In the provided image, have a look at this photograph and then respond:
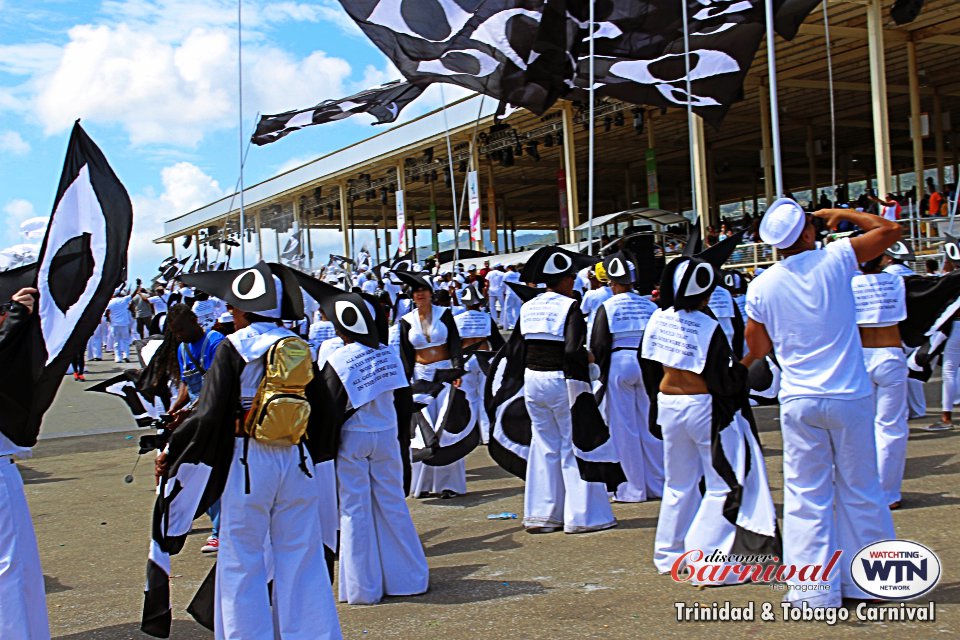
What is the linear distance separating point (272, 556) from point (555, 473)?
3186 mm

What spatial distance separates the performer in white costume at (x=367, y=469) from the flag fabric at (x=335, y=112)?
10.4 metres

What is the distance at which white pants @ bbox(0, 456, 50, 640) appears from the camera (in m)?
4.45

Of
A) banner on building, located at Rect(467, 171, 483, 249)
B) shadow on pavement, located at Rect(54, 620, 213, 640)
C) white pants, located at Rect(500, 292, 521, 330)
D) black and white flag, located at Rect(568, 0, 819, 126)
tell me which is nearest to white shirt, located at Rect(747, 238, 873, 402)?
shadow on pavement, located at Rect(54, 620, 213, 640)

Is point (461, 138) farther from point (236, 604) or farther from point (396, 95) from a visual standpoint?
point (236, 604)

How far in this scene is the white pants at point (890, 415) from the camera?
707 centimetres

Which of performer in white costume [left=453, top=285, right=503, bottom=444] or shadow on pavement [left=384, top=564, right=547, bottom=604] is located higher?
performer in white costume [left=453, top=285, right=503, bottom=444]

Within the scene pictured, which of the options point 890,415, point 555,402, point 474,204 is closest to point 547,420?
point 555,402

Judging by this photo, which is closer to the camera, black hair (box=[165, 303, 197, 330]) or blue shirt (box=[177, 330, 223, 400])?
black hair (box=[165, 303, 197, 330])

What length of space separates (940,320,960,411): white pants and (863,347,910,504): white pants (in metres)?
4.26

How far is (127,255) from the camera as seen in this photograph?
15.5 ft

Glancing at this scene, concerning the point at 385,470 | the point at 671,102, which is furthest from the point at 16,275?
the point at 671,102

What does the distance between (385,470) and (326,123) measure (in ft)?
35.3

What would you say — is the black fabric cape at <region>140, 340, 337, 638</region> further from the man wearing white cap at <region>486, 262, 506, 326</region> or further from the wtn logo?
the man wearing white cap at <region>486, 262, 506, 326</region>

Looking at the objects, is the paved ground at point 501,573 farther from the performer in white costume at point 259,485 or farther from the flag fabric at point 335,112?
the flag fabric at point 335,112
